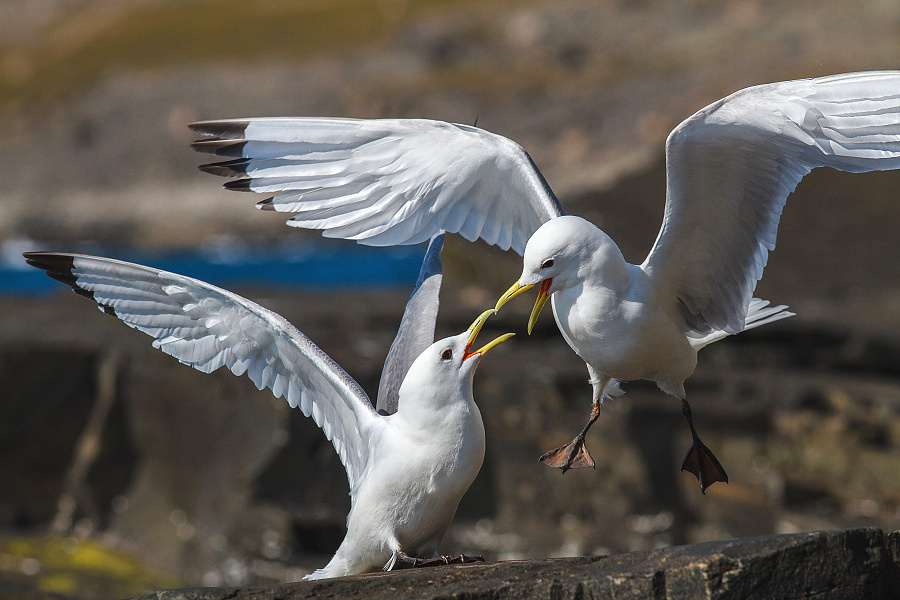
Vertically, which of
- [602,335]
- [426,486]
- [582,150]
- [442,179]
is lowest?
[582,150]

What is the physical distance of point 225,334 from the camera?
357 cm

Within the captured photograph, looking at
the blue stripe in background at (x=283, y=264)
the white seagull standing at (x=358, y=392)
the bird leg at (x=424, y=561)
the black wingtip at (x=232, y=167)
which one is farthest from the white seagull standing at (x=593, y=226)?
the blue stripe in background at (x=283, y=264)

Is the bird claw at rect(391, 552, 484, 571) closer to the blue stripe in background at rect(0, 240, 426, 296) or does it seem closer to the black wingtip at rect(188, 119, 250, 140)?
the black wingtip at rect(188, 119, 250, 140)

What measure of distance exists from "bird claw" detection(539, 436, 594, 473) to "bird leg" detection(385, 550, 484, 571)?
0.69 metres

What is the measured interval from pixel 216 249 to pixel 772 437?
918cm

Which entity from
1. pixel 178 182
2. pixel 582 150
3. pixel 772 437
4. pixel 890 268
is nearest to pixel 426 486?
pixel 772 437

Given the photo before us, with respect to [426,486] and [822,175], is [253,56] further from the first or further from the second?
[426,486]

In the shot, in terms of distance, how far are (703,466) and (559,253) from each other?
1126 millimetres

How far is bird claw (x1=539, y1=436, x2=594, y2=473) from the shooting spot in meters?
3.79

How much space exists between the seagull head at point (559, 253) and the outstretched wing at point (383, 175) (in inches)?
19.6

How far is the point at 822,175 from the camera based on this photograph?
9602mm

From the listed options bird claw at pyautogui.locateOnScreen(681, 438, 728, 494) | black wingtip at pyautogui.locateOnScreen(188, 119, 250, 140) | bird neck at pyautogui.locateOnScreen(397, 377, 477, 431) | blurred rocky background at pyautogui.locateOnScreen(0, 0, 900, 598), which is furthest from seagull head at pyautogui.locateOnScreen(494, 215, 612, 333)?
blurred rocky background at pyautogui.locateOnScreen(0, 0, 900, 598)

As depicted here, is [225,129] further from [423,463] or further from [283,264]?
[283,264]

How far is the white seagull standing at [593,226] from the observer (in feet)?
10.3
